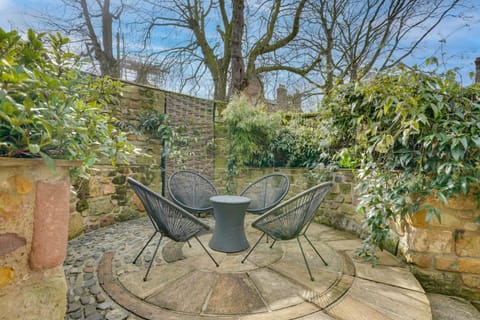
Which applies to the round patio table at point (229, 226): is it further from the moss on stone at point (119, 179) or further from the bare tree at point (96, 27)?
the bare tree at point (96, 27)

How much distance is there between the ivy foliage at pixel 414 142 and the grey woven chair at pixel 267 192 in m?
0.98

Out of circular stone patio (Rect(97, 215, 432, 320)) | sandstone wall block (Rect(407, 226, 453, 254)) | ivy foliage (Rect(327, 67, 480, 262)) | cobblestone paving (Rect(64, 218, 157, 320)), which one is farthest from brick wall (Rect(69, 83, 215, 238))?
sandstone wall block (Rect(407, 226, 453, 254))

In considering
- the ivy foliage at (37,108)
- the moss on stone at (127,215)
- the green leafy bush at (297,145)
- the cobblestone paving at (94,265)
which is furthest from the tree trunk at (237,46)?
the ivy foliage at (37,108)

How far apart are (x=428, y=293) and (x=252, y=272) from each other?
1472mm

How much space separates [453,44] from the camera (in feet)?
15.3

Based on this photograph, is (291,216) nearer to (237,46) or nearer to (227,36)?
(237,46)

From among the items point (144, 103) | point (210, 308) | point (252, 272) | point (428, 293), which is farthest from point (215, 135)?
point (428, 293)

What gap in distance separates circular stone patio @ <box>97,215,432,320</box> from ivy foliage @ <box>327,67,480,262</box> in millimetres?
409

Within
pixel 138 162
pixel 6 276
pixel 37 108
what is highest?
pixel 37 108

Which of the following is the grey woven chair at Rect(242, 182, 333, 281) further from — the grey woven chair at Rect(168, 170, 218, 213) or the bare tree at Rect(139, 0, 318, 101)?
the bare tree at Rect(139, 0, 318, 101)

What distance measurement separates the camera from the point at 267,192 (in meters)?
3.15

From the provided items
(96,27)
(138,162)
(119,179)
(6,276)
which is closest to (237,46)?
(138,162)

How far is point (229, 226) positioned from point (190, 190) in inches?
35.6

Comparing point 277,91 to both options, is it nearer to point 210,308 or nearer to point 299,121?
point 299,121
